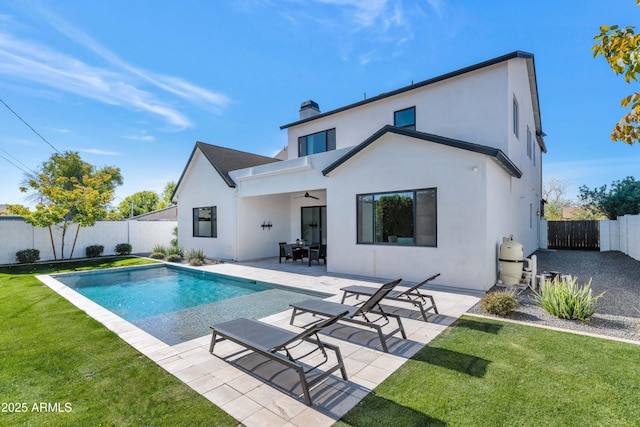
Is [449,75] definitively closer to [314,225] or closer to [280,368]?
[314,225]

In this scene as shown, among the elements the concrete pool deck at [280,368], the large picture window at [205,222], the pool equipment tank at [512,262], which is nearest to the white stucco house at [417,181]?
the pool equipment tank at [512,262]

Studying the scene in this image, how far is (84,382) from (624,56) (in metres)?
6.60

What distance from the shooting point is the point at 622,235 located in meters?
16.8

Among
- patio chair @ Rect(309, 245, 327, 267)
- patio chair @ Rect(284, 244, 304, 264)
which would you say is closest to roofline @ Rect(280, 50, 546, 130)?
patio chair @ Rect(309, 245, 327, 267)

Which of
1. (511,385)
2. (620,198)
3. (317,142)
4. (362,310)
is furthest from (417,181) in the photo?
(620,198)

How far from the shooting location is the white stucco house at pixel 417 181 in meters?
8.85

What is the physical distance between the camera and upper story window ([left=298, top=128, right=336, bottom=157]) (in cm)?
1585

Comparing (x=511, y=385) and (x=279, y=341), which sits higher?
(x=279, y=341)

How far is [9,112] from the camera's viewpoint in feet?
52.7

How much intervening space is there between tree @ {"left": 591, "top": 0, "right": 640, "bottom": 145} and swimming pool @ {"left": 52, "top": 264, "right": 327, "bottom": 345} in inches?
270

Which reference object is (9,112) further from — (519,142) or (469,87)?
(519,142)

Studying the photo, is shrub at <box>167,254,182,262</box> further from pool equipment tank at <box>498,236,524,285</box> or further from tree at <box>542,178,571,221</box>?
tree at <box>542,178,571,221</box>

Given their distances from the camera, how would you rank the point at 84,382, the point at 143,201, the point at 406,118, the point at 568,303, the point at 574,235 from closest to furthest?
the point at 84,382
the point at 568,303
the point at 406,118
the point at 574,235
the point at 143,201

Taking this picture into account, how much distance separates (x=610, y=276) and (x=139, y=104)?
80.6 ft
